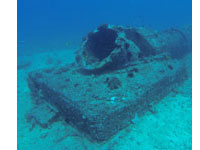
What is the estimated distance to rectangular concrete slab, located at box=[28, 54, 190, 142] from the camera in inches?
144

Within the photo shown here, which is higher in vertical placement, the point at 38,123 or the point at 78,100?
the point at 78,100

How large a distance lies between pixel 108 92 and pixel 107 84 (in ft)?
1.58

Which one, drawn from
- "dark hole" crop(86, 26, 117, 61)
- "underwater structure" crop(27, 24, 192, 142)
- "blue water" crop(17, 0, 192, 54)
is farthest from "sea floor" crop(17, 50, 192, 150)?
"blue water" crop(17, 0, 192, 54)

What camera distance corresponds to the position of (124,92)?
4.30m

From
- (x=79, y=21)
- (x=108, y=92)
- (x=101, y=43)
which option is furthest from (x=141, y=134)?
(x=79, y=21)

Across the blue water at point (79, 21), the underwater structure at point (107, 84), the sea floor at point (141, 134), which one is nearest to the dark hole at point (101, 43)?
the underwater structure at point (107, 84)

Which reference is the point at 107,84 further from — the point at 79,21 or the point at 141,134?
the point at 79,21

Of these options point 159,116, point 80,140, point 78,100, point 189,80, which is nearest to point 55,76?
point 78,100

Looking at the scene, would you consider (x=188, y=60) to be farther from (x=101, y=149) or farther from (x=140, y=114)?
(x=101, y=149)

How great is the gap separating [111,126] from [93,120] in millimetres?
530

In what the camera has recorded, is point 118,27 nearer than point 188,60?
Yes

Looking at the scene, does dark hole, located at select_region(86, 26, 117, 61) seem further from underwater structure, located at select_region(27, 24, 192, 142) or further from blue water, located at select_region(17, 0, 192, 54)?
blue water, located at select_region(17, 0, 192, 54)

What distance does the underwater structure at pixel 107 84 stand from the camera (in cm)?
378

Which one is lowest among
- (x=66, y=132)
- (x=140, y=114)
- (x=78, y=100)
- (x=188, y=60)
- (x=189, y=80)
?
(x=66, y=132)
